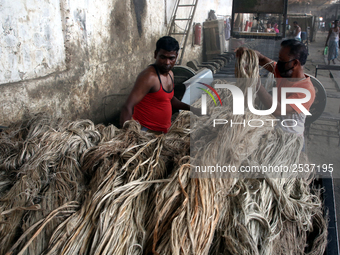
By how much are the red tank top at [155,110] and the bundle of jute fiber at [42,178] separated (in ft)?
3.62

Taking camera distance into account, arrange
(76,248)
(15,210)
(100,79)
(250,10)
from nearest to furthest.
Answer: (76,248) < (15,210) < (100,79) < (250,10)

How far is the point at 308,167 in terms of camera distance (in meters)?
1.67

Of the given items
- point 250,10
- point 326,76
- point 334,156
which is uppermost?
point 250,10

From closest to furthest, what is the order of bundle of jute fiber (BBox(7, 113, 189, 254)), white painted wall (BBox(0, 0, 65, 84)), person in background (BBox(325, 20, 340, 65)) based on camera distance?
bundle of jute fiber (BBox(7, 113, 189, 254))
white painted wall (BBox(0, 0, 65, 84))
person in background (BBox(325, 20, 340, 65))

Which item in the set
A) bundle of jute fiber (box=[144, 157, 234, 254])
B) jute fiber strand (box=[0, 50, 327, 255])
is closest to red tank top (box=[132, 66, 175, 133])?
jute fiber strand (box=[0, 50, 327, 255])

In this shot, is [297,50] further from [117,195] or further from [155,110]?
[117,195]

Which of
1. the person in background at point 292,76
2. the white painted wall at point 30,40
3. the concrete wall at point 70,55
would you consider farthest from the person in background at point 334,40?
the white painted wall at point 30,40

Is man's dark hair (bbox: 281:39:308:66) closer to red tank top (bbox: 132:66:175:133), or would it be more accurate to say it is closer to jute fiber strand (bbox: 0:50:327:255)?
jute fiber strand (bbox: 0:50:327:255)

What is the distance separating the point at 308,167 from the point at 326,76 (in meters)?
10.3

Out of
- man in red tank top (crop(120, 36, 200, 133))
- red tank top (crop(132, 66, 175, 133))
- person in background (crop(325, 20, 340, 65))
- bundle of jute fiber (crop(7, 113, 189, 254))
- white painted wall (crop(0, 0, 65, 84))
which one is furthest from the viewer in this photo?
person in background (crop(325, 20, 340, 65))

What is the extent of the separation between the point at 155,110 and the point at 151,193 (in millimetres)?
1585

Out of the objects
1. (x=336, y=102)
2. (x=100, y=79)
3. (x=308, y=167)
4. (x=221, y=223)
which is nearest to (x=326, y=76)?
(x=336, y=102)

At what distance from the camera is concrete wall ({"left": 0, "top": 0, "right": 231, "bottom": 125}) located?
2.46 m

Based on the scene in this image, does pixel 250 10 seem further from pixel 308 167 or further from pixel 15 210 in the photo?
pixel 15 210
